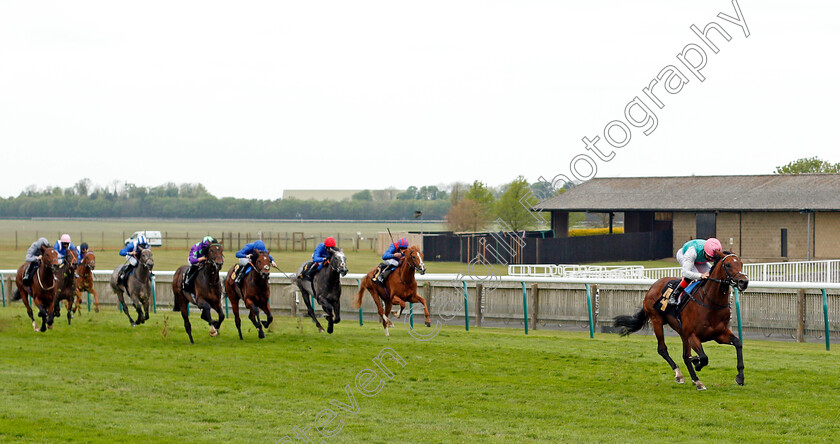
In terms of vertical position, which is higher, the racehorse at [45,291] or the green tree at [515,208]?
the green tree at [515,208]

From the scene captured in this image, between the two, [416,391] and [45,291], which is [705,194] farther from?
[416,391]

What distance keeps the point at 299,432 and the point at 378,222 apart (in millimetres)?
106951

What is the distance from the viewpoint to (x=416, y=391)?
32.1 feet

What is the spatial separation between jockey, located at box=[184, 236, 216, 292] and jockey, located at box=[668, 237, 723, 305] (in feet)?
23.6

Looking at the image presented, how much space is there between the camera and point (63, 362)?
11.9 metres

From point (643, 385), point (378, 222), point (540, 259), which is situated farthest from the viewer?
point (378, 222)

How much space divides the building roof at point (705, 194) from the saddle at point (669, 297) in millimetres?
26513

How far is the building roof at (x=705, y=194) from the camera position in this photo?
3616cm

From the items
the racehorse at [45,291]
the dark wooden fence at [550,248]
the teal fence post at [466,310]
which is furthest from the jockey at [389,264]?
the dark wooden fence at [550,248]

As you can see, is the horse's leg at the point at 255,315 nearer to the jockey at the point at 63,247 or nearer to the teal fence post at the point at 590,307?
the jockey at the point at 63,247

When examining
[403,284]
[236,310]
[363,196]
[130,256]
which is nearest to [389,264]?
[403,284]

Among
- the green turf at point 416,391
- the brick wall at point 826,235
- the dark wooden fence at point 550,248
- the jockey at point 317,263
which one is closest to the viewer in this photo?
the green turf at point 416,391

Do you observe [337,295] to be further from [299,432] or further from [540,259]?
[540,259]

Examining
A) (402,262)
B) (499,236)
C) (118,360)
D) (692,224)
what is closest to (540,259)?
(499,236)
